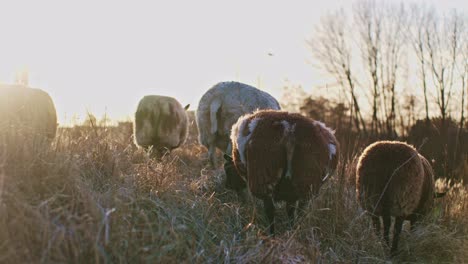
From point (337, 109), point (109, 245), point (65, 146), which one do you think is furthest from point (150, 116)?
point (337, 109)

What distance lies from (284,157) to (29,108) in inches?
141

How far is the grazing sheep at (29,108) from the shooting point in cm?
619

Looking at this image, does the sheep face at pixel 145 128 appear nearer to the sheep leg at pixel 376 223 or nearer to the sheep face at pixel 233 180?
the sheep face at pixel 233 180

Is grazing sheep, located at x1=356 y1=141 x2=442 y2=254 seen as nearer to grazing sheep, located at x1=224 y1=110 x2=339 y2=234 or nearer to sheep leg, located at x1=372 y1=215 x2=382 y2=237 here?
sheep leg, located at x1=372 y1=215 x2=382 y2=237

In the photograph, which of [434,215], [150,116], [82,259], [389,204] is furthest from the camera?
[150,116]

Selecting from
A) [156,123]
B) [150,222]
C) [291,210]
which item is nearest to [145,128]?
[156,123]

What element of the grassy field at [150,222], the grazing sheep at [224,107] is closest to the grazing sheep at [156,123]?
the grazing sheep at [224,107]

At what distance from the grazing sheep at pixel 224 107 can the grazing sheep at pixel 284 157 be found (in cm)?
307

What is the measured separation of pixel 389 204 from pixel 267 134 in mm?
1607

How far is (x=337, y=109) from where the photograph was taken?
803 inches

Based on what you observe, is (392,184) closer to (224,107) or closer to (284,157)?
(284,157)

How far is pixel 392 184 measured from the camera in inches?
226

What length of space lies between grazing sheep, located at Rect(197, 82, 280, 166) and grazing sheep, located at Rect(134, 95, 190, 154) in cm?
105

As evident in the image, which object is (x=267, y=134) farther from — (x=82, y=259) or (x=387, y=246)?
(x=82, y=259)
